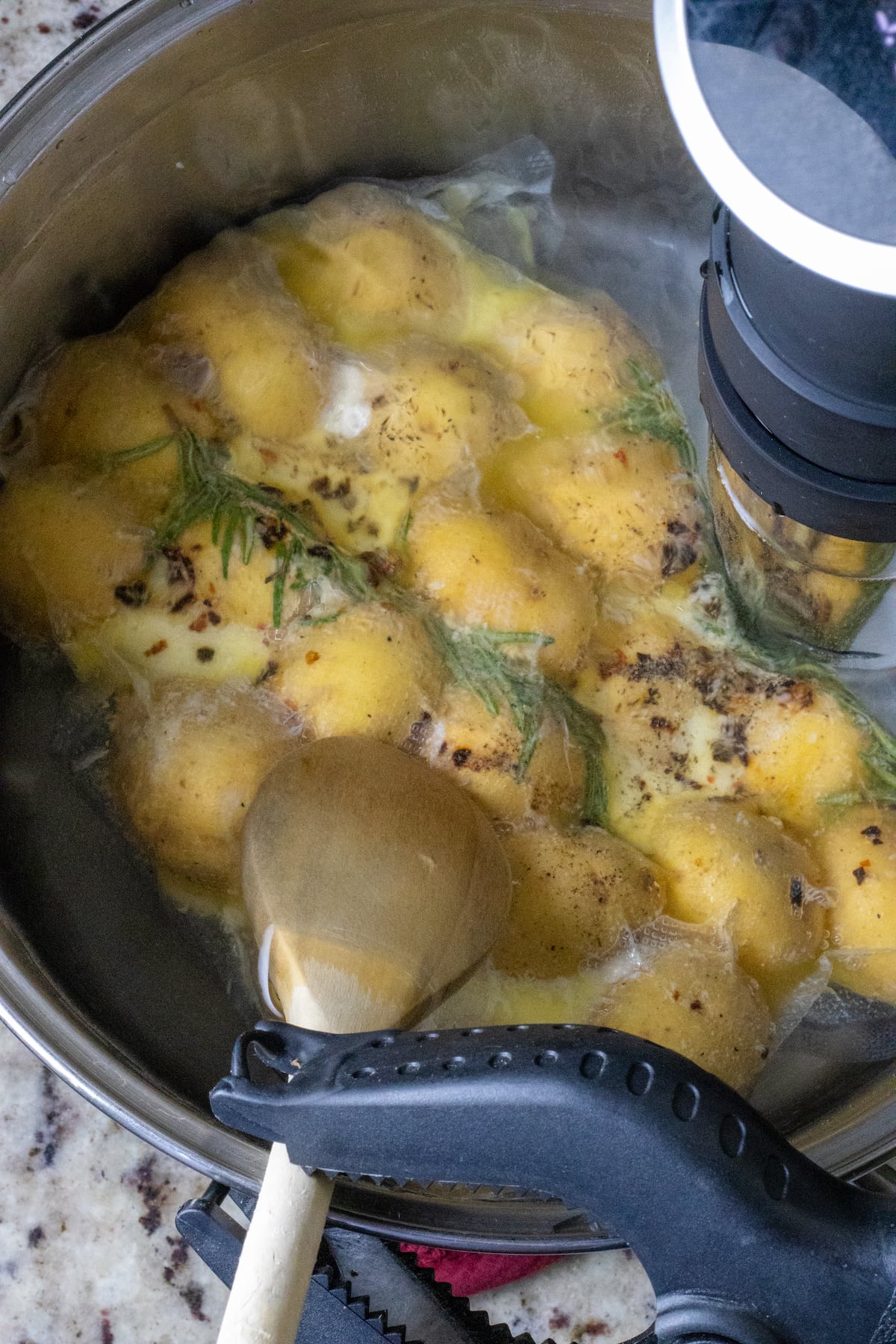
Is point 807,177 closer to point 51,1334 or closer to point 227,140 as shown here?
point 227,140

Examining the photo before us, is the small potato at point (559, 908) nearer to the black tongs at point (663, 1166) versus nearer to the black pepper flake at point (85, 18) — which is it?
the black tongs at point (663, 1166)

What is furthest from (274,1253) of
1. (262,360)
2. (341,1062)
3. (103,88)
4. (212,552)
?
(103,88)

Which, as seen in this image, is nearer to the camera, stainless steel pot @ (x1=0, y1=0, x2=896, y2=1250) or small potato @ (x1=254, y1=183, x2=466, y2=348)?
stainless steel pot @ (x1=0, y1=0, x2=896, y2=1250)

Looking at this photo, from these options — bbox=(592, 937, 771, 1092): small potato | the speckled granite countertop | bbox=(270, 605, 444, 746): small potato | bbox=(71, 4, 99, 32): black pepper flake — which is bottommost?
→ the speckled granite countertop

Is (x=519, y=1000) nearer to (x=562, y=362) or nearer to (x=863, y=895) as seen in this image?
(x=863, y=895)

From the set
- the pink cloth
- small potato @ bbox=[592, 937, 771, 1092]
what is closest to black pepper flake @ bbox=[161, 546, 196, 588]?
small potato @ bbox=[592, 937, 771, 1092]

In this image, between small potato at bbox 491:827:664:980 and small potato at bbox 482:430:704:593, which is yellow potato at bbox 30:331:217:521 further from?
small potato at bbox 491:827:664:980
